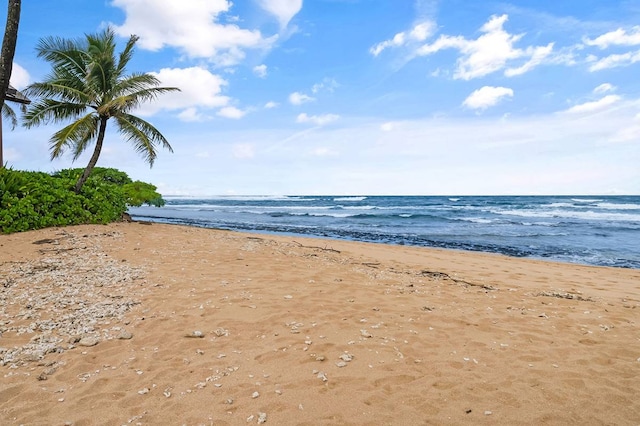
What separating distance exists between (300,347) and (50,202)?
483 inches

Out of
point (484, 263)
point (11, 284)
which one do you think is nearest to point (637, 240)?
point (484, 263)

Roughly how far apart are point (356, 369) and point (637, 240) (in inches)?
921

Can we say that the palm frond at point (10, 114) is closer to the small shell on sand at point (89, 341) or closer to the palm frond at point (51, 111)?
the palm frond at point (51, 111)

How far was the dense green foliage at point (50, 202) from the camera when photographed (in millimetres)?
11578

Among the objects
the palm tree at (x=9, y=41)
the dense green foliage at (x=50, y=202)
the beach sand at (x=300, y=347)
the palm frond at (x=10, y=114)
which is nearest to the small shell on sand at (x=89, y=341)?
the beach sand at (x=300, y=347)

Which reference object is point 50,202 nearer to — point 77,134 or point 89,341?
point 77,134

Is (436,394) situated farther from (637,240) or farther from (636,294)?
(637,240)

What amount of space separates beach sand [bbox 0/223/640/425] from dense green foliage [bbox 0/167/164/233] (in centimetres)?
388

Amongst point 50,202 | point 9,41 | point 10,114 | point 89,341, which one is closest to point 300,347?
point 89,341

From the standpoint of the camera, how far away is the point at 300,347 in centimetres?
463

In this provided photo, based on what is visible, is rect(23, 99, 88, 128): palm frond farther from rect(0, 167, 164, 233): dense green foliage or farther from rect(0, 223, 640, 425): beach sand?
rect(0, 223, 640, 425): beach sand

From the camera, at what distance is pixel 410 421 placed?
10.7ft

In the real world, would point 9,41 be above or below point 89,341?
above

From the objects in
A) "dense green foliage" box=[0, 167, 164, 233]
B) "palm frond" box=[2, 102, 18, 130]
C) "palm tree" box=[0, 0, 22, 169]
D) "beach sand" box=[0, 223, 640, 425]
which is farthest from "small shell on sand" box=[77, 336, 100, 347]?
"palm frond" box=[2, 102, 18, 130]
